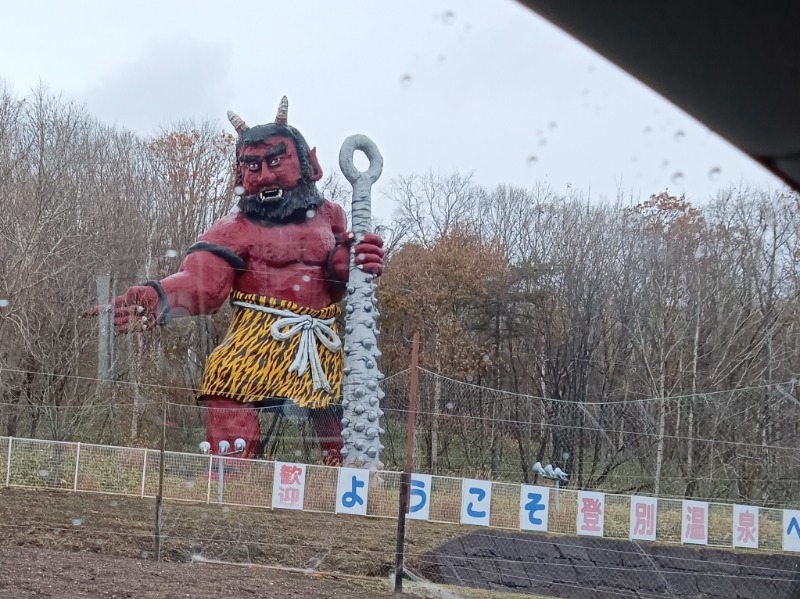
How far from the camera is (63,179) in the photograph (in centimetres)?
1501

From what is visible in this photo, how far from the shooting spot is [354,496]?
336 inches

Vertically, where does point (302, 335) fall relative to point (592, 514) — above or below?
above

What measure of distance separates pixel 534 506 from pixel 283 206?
536 centimetres

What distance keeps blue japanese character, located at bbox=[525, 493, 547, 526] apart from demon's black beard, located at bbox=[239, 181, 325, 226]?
526 cm

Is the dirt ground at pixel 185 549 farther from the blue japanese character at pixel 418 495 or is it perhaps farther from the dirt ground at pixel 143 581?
the blue japanese character at pixel 418 495

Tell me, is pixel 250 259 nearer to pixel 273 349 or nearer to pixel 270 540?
pixel 273 349

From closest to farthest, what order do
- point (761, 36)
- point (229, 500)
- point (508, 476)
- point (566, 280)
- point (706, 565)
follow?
1. point (761, 36)
2. point (706, 565)
3. point (229, 500)
4. point (508, 476)
5. point (566, 280)

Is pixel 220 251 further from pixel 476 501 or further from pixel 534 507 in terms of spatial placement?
pixel 534 507

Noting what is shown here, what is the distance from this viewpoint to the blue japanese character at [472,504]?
8.09 metres

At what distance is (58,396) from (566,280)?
26.3ft

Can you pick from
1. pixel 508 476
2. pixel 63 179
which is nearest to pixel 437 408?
pixel 508 476

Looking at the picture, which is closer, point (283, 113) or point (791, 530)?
point (791, 530)

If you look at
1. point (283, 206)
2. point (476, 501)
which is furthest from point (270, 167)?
point (476, 501)

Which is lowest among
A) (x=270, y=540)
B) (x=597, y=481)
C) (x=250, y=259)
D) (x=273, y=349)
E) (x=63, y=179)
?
(x=270, y=540)
